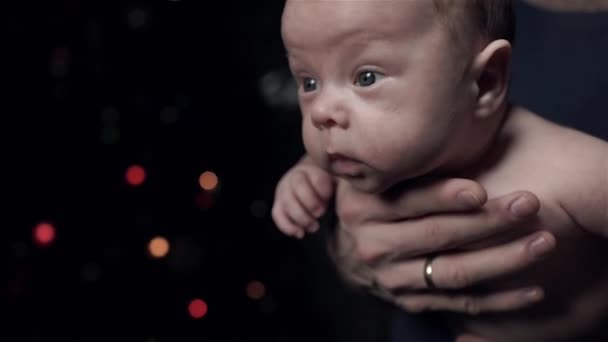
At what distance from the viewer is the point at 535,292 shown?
0.79 meters

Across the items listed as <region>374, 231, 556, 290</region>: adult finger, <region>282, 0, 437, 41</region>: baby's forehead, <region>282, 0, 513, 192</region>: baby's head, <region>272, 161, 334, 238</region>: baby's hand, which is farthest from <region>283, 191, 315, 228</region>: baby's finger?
<region>282, 0, 437, 41</region>: baby's forehead

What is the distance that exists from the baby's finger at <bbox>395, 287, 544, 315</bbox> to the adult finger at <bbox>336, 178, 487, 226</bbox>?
116 millimetres

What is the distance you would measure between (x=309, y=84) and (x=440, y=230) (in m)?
0.22

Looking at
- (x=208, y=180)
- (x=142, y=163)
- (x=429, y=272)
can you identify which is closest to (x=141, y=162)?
(x=142, y=163)

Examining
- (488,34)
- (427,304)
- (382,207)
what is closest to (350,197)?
(382,207)

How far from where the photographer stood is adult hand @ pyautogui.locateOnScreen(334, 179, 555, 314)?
75cm

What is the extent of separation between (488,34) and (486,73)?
4cm

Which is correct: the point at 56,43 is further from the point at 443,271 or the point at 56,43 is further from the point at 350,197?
Result: the point at 443,271

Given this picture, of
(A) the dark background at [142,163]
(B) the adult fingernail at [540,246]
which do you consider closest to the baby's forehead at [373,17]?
(B) the adult fingernail at [540,246]

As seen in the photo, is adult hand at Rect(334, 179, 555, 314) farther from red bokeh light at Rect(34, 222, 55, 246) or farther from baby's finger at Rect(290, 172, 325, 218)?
red bokeh light at Rect(34, 222, 55, 246)

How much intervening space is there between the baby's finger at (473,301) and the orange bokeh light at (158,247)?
64 cm

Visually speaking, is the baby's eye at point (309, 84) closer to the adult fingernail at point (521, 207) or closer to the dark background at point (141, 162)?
the adult fingernail at point (521, 207)

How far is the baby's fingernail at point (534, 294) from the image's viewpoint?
2.60 feet

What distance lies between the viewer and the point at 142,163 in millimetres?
1406
